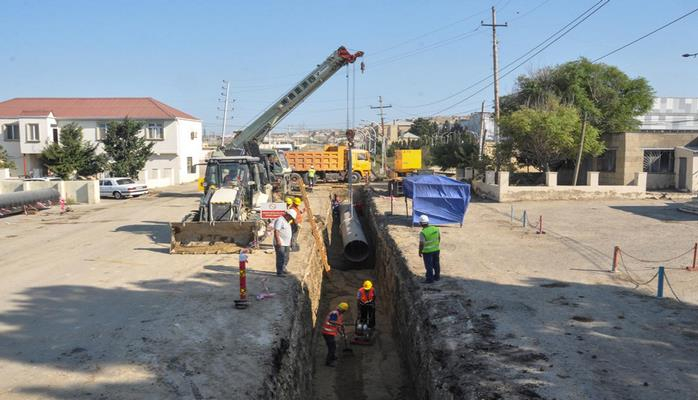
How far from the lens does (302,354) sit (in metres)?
10.3

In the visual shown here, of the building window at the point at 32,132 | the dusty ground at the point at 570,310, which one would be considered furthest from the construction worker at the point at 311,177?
the building window at the point at 32,132

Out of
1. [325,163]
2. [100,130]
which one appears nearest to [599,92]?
[325,163]

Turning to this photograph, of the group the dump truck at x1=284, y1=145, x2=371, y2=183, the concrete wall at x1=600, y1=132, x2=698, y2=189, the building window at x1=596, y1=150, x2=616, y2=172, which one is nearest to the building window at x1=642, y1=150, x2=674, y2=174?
the concrete wall at x1=600, y1=132, x2=698, y2=189

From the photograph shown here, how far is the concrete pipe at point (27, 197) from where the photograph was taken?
2423 cm

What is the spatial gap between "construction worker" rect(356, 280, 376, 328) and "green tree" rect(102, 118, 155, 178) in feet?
93.4

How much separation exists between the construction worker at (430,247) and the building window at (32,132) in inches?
1527

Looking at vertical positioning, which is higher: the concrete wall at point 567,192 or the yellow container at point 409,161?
the yellow container at point 409,161

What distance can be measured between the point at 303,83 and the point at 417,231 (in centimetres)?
1200

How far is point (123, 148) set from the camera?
36812 millimetres

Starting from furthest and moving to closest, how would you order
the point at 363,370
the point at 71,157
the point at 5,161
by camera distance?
the point at 5,161
the point at 71,157
the point at 363,370

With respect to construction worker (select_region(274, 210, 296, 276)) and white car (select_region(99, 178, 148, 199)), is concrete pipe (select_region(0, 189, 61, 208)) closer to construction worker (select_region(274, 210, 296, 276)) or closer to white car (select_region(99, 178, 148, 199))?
white car (select_region(99, 178, 148, 199))

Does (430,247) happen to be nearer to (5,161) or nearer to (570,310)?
(570,310)

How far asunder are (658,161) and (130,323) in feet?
102

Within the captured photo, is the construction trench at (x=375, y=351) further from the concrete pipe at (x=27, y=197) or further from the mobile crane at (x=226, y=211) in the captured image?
the concrete pipe at (x=27, y=197)
